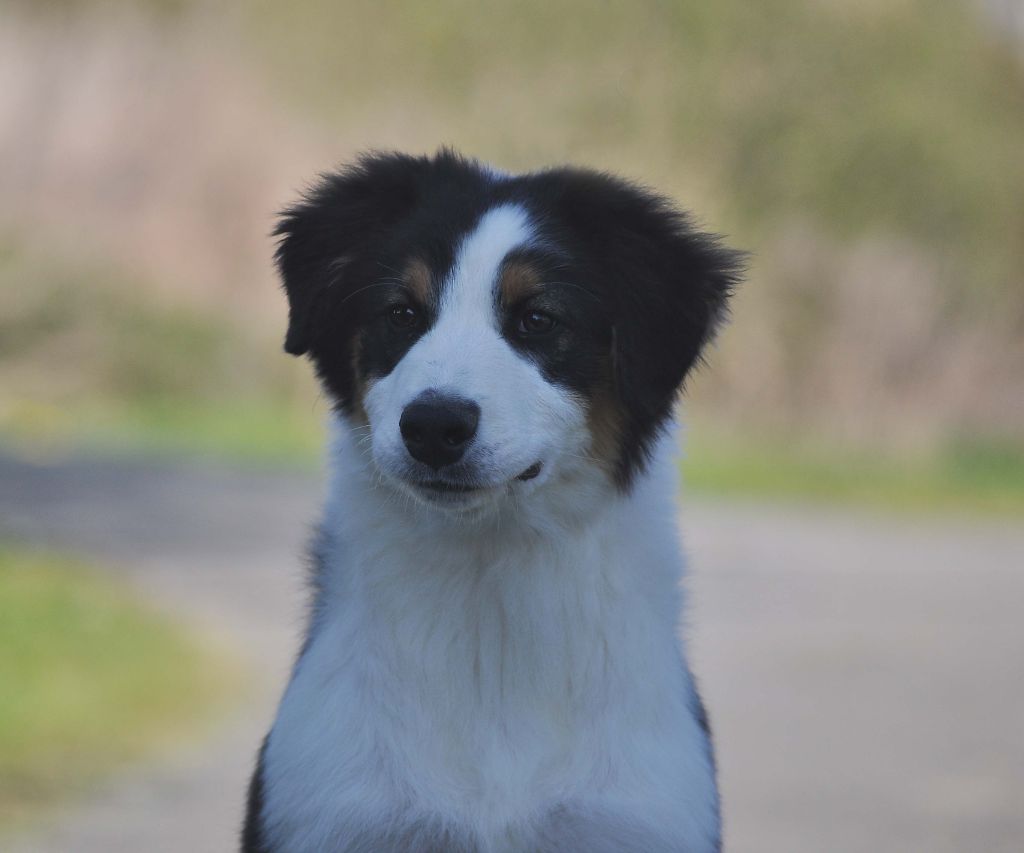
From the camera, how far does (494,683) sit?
4.14 metres

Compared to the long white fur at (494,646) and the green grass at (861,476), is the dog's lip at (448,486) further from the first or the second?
the green grass at (861,476)

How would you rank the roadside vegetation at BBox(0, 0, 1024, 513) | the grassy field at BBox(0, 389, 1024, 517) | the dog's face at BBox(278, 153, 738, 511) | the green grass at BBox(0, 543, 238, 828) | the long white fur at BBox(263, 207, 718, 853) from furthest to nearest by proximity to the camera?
the roadside vegetation at BBox(0, 0, 1024, 513) < the grassy field at BBox(0, 389, 1024, 517) < the green grass at BBox(0, 543, 238, 828) < the long white fur at BBox(263, 207, 718, 853) < the dog's face at BBox(278, 153, 738, 511)

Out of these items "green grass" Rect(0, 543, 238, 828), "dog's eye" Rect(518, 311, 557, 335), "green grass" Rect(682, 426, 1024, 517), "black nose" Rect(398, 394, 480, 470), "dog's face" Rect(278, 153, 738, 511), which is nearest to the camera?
"black nose" Rect(398, 394, 480, 470)

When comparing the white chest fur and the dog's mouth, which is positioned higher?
the dog's mouth

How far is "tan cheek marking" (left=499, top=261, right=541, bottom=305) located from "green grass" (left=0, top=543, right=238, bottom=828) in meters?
5.01

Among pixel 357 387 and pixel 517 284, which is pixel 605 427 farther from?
pixel 357 387

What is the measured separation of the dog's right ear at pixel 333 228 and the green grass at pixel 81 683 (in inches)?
177

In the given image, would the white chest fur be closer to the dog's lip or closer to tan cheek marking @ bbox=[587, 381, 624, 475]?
tan cheek marking @ bbox=[587, 381, 624, 475]

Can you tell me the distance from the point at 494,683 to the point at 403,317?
0.98 meters

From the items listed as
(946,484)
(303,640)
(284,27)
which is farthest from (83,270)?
(303,640)

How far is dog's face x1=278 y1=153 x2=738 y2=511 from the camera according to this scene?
387 cm

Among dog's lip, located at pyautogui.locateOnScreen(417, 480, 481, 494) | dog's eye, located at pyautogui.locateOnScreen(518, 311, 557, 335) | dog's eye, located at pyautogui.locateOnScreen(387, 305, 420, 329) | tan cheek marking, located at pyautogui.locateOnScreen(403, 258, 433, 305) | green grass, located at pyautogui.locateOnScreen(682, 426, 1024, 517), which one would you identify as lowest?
green grass, located at pyautogui.locateOnScreen(682, 426, 1024, 517)

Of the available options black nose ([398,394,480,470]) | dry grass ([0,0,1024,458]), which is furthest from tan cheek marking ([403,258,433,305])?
dry grass ([0,0,1024,458])

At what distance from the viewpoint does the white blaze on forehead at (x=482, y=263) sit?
13.3ft
